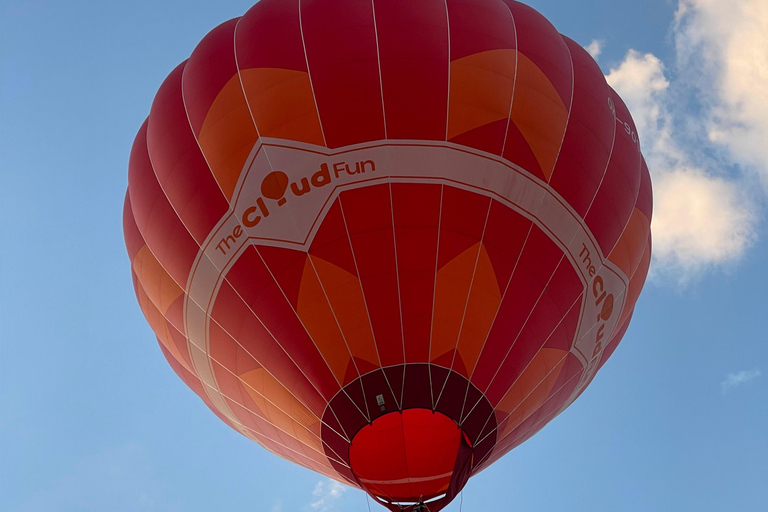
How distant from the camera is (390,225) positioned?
7.40m

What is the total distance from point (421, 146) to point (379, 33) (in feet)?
4.36

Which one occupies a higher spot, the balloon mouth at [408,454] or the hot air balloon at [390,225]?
the hot air balloon at [390,225]

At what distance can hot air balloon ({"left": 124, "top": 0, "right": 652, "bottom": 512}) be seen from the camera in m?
7.41

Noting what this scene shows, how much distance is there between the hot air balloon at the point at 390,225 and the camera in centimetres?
741

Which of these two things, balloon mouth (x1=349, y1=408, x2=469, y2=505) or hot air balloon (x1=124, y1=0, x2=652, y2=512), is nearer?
hot air balloon (x1=124, y1=0, x2=652, y2=512)

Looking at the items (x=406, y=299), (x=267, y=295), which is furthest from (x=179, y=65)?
(x=406, y=299)

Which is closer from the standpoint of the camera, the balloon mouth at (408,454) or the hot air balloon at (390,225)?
the hot air balloon at (390,225)

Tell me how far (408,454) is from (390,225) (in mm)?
2311

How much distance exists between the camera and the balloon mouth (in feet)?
24.9

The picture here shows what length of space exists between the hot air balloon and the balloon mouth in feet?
0.07

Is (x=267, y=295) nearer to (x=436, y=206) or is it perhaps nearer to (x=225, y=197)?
(x=225, y=197)

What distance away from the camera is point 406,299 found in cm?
737

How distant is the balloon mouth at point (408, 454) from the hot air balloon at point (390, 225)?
20 millimetres

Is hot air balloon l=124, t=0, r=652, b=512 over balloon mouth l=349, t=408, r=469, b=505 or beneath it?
over
